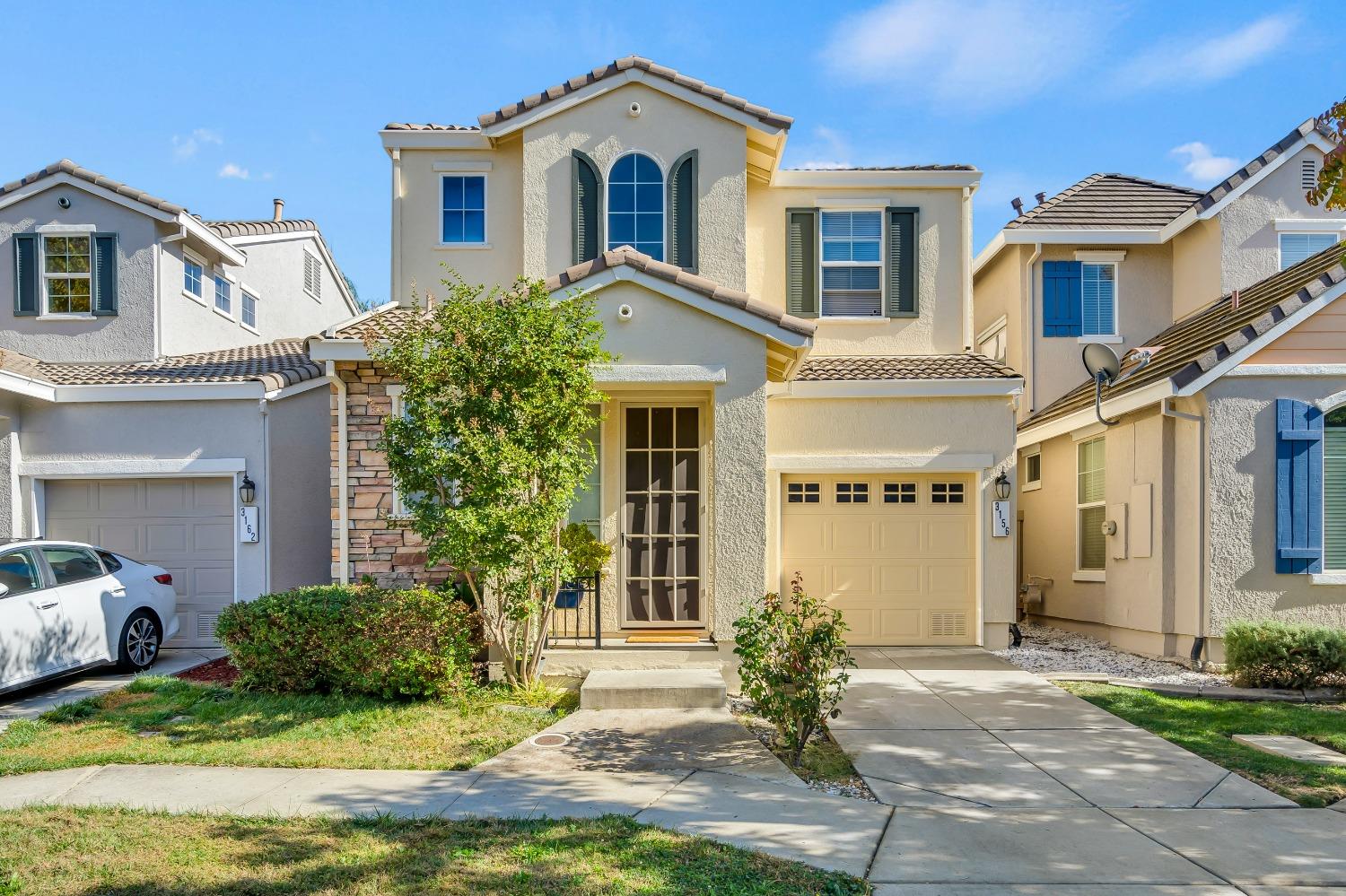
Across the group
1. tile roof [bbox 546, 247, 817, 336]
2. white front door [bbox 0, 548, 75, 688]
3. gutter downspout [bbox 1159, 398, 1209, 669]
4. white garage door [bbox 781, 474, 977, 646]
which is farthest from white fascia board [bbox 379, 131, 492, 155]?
gutter downspout [bbox 1159, 398, 1209, 669]

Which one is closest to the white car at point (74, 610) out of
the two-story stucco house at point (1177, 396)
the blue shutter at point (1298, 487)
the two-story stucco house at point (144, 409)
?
the two-story stucco house at point (144, 409)

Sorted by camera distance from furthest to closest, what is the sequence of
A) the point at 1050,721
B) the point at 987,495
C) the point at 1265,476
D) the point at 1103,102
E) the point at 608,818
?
the point at 1103,102 < the point at 987,495 < the point at 1265,476 < the point at 1050,721 < the point at 608,818

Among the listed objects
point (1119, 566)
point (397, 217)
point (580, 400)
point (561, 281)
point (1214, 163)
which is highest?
point (1214, 163)

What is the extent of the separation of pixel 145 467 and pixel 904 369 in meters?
9.76

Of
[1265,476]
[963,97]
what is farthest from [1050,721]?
[963,97]

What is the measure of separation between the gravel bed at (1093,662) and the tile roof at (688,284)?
198 inches

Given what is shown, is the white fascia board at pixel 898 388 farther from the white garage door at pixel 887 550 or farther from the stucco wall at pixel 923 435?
A: the white garage door at pixel 887 550

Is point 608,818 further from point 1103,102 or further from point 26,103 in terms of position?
point 26,103

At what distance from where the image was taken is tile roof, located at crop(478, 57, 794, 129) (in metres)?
12.2

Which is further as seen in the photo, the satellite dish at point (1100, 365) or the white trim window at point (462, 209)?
the white trim window at point (462, 209)

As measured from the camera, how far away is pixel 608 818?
552 cm

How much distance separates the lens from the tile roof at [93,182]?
45.0 feet

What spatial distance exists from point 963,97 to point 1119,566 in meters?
6.75

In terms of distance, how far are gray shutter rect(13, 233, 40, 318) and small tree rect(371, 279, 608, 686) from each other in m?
8.52
